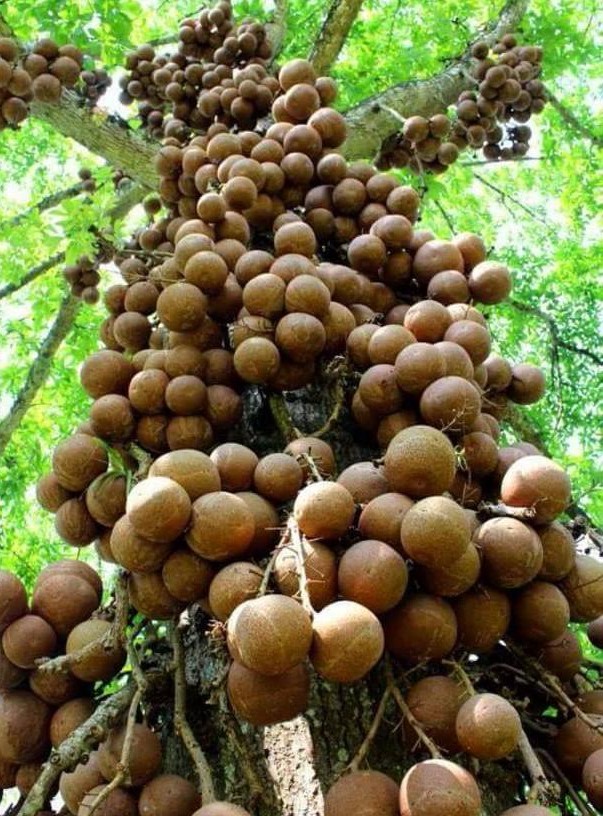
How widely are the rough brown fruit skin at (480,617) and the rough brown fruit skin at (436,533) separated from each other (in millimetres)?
→ 151

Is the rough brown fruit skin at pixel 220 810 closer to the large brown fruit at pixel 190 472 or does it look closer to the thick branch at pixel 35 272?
the large brown fruit at pixel 190 472

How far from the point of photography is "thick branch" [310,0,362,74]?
3.46 m

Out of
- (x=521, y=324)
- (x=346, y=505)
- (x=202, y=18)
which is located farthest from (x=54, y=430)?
(x=346, y=505)

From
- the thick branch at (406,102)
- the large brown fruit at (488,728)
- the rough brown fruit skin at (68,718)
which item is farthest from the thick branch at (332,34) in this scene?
the large brown fruit at (488,728)

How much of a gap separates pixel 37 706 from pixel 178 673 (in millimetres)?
255

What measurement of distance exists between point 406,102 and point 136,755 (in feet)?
9.99

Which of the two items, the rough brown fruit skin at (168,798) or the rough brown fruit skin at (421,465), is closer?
the rough brown fruit skin at (168,798)

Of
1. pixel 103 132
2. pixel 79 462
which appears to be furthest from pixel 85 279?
pixel 79 462

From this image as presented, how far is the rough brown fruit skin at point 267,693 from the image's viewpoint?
112 centimetres

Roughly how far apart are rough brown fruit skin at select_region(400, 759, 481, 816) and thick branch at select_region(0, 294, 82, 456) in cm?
300

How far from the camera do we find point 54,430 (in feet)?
15.6

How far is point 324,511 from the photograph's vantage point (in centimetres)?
123

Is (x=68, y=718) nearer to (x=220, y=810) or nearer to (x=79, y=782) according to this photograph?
(x=79, y=782)

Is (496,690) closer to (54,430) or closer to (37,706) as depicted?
(37,706)
